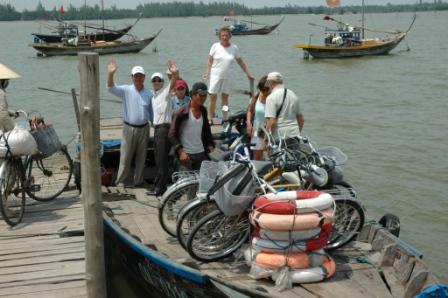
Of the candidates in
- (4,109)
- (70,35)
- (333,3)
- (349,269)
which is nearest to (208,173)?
(349,269)

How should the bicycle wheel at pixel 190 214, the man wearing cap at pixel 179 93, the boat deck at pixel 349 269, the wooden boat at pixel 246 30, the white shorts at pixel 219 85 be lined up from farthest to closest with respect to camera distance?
the wooden boat at pixel 246 30, the white shorts at pixel 219 85, the man wearing cap at pixel 179 93, the bicycle wheel at pixel 190 214, the boat deck at pixel 349 269

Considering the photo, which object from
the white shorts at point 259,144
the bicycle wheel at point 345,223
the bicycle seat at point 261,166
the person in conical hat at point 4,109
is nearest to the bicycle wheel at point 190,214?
the bicycle seat at point 261,166

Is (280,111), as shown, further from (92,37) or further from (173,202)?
(92,37)

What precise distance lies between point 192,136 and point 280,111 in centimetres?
97

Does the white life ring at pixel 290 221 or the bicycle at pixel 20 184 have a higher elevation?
the white life ring at pixel 290 221

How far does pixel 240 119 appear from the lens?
29.5 ft

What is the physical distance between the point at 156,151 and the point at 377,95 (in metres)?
18.2

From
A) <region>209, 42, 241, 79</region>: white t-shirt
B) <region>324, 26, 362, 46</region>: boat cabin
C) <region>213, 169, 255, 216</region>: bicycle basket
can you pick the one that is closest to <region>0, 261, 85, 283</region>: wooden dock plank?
<region>213, 169, 255, 216</region>: bicycle basket

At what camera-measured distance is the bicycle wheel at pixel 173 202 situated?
6.72 m

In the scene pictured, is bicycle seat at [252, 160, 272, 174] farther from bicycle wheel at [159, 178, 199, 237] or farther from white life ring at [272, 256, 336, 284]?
white life ring at [272, 256, 336, 284]

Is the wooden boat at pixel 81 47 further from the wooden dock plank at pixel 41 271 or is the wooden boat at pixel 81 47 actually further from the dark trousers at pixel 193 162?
the wooden dock plank at pixel 41 271

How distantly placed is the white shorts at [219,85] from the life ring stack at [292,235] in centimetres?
526

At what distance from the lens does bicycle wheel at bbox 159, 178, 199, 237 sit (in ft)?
22.1

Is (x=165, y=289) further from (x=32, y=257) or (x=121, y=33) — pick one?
(x=121, y=33)
